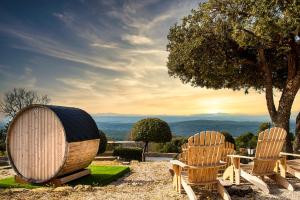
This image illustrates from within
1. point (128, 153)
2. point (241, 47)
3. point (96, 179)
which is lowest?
point (96, 179)

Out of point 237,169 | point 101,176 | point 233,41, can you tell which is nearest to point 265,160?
point 237,169

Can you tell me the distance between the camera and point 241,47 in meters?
19.0

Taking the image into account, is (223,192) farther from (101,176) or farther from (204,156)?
(101,176)

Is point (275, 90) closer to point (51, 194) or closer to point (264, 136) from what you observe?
point (264, 136)

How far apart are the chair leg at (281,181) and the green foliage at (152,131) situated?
50.8ft

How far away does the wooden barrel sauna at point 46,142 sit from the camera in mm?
12257

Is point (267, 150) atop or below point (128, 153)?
atop

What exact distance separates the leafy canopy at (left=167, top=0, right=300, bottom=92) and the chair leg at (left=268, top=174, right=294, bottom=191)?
239 inches

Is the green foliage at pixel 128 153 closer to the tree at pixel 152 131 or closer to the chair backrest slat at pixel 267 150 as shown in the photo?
the tree at pixel 152 131

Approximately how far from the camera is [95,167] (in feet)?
56.9

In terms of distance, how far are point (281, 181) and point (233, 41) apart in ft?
31.2

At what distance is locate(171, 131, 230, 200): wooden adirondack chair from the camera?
9102mm

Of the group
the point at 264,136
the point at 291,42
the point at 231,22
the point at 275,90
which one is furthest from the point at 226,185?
the point at 275,90

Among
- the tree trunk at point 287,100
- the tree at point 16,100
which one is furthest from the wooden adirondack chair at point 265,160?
the tree at point 16,100
